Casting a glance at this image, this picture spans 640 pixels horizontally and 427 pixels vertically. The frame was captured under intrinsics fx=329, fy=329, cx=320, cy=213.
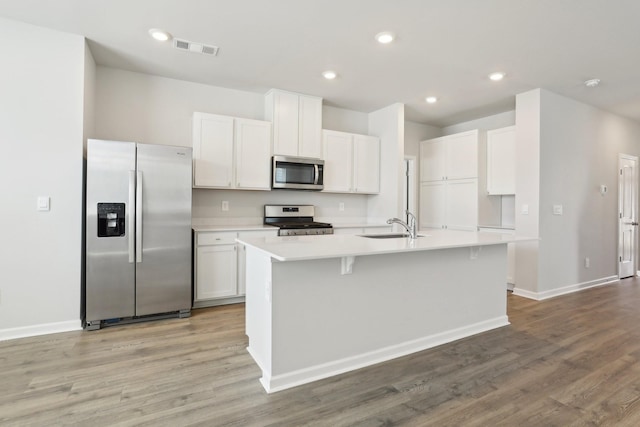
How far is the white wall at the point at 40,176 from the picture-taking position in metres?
2.75

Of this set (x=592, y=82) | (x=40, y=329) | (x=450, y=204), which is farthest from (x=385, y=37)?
(x=40, y=329)

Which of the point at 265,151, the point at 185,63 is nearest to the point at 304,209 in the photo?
the point at 265,151

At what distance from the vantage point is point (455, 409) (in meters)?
1.86

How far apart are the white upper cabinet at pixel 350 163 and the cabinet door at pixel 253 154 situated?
0.86 m

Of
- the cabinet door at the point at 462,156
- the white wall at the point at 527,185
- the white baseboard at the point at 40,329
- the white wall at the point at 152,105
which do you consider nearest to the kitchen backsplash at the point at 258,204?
the white wall at the point at 152,105

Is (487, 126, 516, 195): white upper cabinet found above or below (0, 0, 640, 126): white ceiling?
below

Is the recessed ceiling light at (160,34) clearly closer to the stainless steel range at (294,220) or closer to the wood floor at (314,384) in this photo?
the stainless steel range at (294,220)

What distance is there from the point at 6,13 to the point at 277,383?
11.6 feet

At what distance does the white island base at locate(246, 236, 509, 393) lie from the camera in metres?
2.09

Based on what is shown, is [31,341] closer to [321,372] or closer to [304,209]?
[321,372]

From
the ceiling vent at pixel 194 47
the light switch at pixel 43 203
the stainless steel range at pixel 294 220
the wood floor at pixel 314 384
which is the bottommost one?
the wood floor at pixel 314 384

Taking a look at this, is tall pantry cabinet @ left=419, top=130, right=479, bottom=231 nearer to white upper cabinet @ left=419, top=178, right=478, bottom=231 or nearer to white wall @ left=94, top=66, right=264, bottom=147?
white upper cabinet @ left=419, top=178, right=478, bottom=231

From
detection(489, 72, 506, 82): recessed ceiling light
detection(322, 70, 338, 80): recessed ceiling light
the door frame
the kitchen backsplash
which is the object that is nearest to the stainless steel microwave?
the kitchen backsplash

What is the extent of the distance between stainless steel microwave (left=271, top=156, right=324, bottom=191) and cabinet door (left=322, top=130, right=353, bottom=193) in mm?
234
